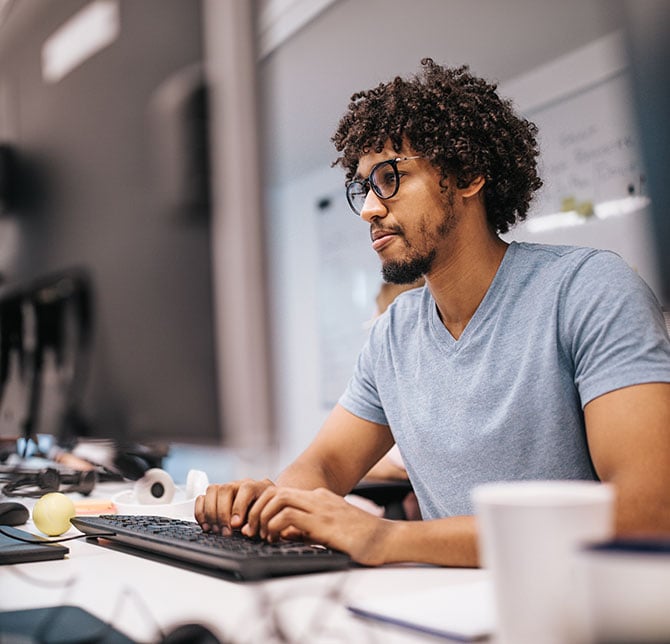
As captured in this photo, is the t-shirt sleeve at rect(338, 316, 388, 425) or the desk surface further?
the t-shirt sleeve at rect(338, 316, 388, 425)

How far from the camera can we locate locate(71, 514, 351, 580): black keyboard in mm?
672

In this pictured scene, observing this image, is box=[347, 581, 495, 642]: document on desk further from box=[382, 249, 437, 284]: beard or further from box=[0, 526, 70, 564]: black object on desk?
box=[382, 249, 437, 284]: beard

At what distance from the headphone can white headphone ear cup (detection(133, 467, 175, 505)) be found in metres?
0.26

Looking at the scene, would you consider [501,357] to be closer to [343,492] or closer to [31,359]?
A: [343,492]

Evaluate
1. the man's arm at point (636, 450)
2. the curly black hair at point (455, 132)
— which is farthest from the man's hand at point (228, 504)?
the curly black hair at point (455, 132)

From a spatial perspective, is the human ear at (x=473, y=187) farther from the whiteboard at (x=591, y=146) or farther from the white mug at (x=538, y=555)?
the white mug at (x=538, y=555)

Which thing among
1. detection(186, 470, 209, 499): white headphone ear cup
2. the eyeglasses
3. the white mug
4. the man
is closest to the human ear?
the man

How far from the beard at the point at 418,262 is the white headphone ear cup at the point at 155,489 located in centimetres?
51

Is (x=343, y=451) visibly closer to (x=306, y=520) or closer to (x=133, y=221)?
(x=306, y=520)

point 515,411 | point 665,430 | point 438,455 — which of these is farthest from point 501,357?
point 665,430

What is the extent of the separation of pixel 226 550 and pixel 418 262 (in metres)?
0.70

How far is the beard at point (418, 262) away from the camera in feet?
4.17

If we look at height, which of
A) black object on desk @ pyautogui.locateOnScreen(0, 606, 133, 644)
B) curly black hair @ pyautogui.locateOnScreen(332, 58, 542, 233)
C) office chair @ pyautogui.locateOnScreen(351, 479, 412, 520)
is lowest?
office chair @ pyautogui.locateOnScreen(351, 479, 412, 520)

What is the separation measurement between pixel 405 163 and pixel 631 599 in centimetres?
103
